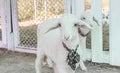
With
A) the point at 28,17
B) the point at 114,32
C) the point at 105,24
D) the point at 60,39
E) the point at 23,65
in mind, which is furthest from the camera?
the point at 28,17

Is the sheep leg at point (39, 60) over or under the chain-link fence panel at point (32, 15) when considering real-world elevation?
under

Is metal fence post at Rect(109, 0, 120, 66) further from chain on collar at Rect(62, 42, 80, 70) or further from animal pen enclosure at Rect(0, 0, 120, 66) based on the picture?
chain on collar at Rect(62, 42, 80, 70)

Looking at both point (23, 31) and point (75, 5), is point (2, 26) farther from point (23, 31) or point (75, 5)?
point (75, 5)

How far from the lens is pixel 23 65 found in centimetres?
432

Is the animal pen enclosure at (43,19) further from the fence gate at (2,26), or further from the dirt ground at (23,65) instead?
the dirt ground at (23,65)

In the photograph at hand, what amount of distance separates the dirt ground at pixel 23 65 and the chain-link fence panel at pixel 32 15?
280 millimetres

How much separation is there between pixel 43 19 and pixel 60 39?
2.05m

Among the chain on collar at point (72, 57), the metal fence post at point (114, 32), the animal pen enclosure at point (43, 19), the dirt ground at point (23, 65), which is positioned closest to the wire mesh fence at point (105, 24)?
the animal pen enclosure at point (43, 19)

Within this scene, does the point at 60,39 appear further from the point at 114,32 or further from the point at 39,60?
the point at 114,32

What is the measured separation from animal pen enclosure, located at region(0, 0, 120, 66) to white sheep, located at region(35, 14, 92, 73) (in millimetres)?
1083

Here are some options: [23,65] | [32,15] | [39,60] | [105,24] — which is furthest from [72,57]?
[32,15]

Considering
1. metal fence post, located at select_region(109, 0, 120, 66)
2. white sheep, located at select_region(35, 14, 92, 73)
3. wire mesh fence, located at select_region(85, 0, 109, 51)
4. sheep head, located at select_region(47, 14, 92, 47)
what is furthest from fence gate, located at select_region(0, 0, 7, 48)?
sheep head, located at select_region(47, 14, 92, 47)

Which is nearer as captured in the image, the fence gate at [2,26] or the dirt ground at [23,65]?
the dirt ground at [23,65]

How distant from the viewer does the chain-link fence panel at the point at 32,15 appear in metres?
4.69
